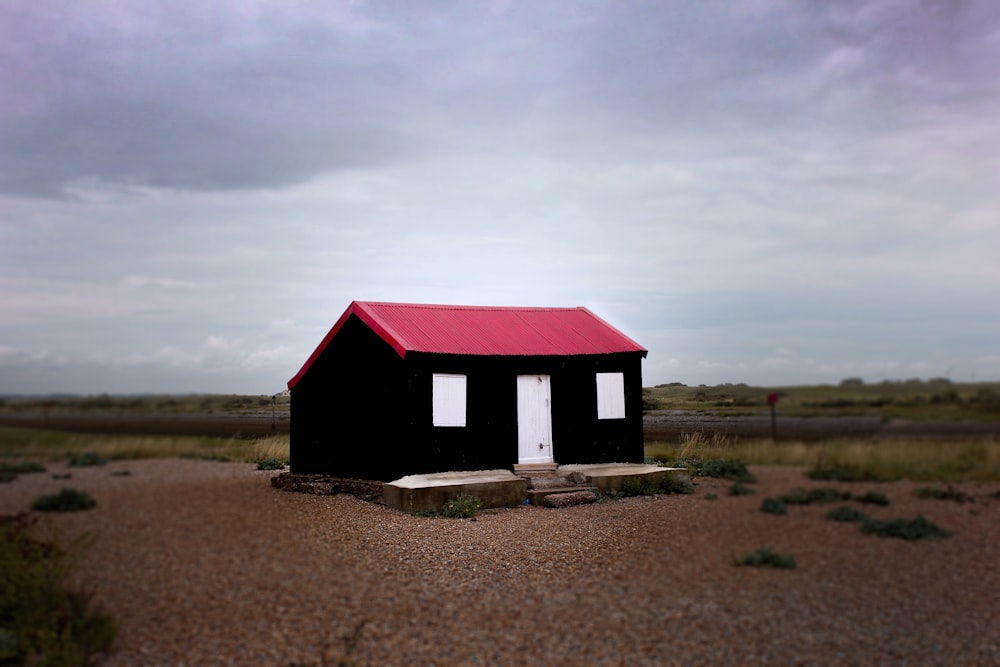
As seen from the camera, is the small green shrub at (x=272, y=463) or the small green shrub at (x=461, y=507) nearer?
the small green shrub at (x=461, y=507)

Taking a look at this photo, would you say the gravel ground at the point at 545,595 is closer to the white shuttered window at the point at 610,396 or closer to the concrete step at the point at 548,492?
the concrete step at the point at 548,492

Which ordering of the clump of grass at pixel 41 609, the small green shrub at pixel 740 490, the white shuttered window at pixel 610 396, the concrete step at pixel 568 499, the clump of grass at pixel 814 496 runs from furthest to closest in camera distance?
the white shuttered window at pixel 610 396
the concrete step at pixel 568 499
the small green shrub at pixel 740 490
the clump of grass at pixel 814 496
the clump of grass at pixel 41 609

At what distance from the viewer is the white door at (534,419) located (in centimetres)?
1636

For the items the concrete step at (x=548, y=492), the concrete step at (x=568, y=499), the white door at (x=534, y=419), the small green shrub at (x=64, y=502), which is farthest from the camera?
the white door at (x=534, y=419)

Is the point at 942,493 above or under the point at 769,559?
above

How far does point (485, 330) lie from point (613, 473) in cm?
461

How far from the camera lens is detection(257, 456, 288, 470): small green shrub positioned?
1816cm

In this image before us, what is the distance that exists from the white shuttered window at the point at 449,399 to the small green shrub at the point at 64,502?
876 centimetres

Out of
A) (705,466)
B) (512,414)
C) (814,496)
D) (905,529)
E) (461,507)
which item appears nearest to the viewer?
(905,529)

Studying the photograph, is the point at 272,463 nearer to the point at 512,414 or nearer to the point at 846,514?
the point at 512,414

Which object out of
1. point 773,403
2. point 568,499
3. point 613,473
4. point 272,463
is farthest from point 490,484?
point 773,403

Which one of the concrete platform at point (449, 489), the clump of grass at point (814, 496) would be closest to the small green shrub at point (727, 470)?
the clump of grass at point (814, 496)

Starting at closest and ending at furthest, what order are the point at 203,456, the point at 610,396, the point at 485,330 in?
the point at 203,456 → the point at 610,396 → the point at 485,330

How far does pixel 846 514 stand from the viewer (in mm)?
6922
